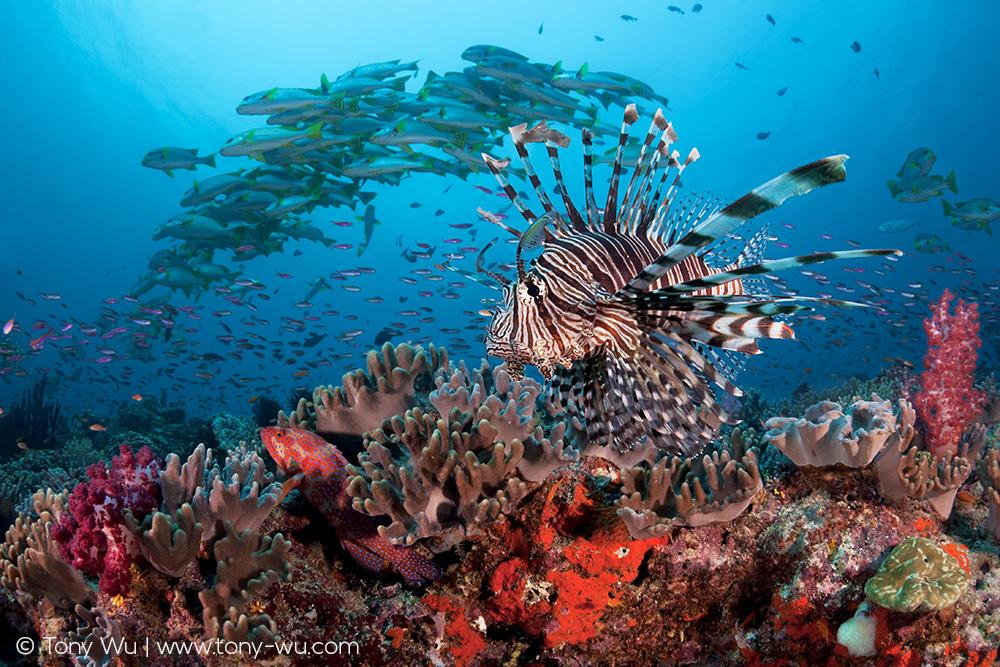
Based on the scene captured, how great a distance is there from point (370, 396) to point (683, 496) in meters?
1.90

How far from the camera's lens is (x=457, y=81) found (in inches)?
380

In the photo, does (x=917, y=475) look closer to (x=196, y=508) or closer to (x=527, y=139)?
(x=527, y=139)

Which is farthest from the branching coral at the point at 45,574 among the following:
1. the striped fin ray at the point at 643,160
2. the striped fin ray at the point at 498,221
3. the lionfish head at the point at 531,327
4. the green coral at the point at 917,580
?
the green coral at the point at 917,580

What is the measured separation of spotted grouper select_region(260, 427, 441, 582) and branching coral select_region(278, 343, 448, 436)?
39 cm

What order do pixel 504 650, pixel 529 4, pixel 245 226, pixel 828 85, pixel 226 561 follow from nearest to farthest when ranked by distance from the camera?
pixel 226 561 < pixel 504 650 < pixel 245 226 < pixel 828 85 < pixel 529 4

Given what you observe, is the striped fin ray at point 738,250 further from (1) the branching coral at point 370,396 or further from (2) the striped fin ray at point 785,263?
(1) the branching coral at point 370,396

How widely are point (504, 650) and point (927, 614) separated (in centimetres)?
186

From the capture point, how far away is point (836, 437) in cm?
254

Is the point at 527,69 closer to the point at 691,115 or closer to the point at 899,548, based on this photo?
the point at 899,548

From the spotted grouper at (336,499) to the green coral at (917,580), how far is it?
1.97m

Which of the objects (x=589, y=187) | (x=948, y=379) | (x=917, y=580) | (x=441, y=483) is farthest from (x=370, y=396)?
(x=948, y=379)

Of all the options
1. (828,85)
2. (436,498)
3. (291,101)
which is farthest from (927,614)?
(828,85)

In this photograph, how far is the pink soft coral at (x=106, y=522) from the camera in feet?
8.11

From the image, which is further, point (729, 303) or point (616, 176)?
point (616, 176)
